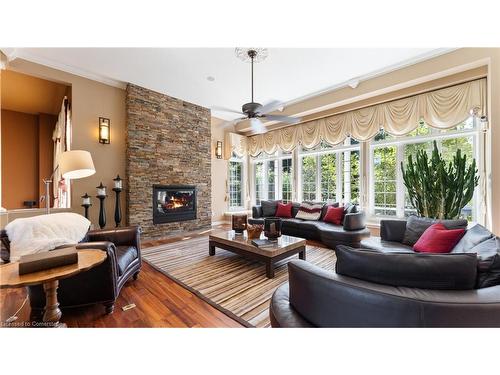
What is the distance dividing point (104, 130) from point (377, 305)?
4.93m

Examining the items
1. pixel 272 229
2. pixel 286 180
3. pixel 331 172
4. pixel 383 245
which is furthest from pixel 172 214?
pixel 383 245

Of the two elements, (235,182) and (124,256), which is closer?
(124,256)

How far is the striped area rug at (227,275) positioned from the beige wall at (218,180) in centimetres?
231

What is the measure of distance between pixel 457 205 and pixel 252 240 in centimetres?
295

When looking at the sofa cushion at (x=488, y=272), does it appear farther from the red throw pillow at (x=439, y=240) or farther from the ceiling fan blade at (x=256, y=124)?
the ceiling fan blade at (x=256, y=124)

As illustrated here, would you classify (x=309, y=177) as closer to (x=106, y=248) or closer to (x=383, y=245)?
(x=383, y=245)

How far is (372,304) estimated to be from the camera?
920 mm

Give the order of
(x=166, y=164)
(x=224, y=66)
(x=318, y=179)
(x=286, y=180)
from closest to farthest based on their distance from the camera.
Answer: (x=224, y=66) → (x=166, y=164) → (x=318, y=179) → (x=286, y=180)

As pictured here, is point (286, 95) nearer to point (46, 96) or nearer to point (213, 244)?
point (213, 244)

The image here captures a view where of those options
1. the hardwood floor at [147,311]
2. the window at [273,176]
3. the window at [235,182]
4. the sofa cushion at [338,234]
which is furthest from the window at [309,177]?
the hardwood floor at [147,311]

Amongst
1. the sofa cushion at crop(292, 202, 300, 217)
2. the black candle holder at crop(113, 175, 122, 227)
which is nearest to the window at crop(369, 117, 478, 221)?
the sofa cushion at crop(292, 202, 300, 217)

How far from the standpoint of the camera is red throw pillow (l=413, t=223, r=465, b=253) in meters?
2.04
